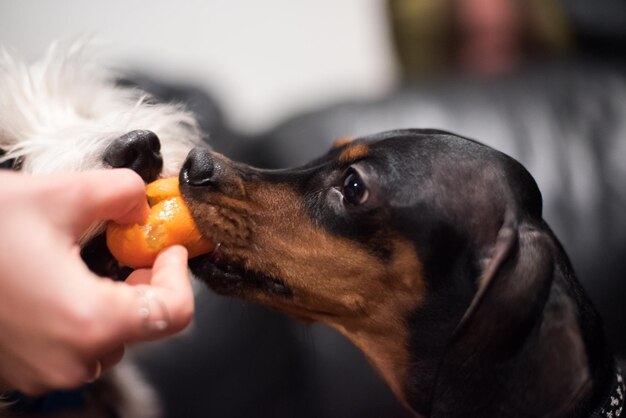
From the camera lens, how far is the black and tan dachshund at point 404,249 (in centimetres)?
94

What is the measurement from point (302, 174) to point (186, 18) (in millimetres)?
1664

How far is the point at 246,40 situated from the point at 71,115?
155cm

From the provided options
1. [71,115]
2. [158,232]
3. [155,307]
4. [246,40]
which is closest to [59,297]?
[155,307]

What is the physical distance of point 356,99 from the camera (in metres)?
2.00

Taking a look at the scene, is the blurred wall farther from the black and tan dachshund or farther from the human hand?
the human hand

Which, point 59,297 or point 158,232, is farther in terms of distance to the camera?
point 158,232

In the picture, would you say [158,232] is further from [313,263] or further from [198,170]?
[313,263]

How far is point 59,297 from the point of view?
0.62 meters

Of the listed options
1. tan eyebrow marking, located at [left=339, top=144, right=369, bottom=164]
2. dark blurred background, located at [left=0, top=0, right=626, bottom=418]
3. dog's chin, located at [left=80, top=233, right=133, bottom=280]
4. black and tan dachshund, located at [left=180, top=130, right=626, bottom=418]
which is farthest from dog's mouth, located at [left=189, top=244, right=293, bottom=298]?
dark blurred background, located at [left=0, top=0, right=626, bottom=418]

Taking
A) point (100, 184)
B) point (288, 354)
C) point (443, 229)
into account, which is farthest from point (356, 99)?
point (100, 184)

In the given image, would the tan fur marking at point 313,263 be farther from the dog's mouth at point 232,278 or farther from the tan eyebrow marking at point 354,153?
the tan eyebrow marking at point 354,153

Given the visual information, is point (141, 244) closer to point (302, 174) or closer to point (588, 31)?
point (302, 174)

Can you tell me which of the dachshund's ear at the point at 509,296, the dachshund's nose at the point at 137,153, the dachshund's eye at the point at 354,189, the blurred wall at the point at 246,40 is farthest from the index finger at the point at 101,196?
the blurred wall at the point at 246,40

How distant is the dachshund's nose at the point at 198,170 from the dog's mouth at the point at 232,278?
117 millimetres
